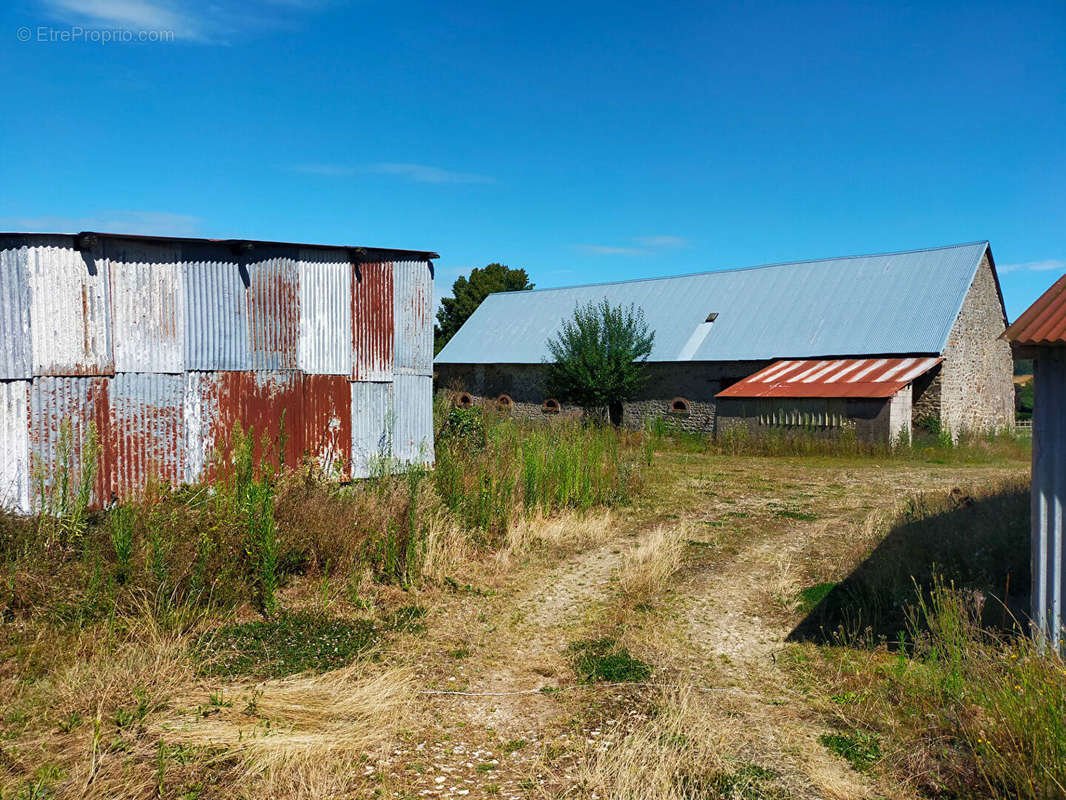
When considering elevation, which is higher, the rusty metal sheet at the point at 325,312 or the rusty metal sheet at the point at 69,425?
the rusty metal sheet at the point at 325,312

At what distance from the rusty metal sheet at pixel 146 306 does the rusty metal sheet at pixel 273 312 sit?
0.82 meters

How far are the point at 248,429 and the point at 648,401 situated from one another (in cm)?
1649

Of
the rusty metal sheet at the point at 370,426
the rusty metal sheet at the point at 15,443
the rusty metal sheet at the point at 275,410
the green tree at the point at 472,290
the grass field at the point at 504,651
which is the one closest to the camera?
the grass field at the point at 504,651

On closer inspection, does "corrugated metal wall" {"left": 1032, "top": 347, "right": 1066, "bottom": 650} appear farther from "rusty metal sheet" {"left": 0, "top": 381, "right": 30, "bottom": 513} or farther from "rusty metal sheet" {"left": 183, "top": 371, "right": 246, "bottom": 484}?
"rusty metal sheet" {"left": 0, "top": 381, "right": 30, "bottom": 513}

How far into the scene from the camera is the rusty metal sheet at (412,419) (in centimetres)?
1045

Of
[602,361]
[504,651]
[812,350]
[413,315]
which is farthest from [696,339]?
[504,651]

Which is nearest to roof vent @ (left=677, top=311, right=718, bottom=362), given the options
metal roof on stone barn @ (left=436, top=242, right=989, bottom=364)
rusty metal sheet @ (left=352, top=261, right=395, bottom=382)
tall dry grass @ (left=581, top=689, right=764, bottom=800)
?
metal roof on stone barn @ (left=436, top=242, right=989, bottom=364)

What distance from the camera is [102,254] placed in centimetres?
835

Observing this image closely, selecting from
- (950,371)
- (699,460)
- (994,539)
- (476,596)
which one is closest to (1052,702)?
(994,539)

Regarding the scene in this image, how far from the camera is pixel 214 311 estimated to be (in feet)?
29.8

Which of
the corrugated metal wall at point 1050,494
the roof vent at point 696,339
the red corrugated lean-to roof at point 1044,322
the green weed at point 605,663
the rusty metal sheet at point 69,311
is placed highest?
the roof vent at point 696,339

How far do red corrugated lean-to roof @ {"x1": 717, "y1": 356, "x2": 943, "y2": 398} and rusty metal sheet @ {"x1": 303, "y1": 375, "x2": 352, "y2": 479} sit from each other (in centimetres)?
1192

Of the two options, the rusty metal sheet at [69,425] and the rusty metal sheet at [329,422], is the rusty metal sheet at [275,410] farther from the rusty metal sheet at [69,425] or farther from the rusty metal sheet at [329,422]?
the rusty metal sheet at [69,425]

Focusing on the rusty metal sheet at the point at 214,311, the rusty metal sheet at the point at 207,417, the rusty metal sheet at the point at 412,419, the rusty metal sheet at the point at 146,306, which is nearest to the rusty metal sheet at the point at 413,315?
the rusty metal sheet at the point at 412,419
